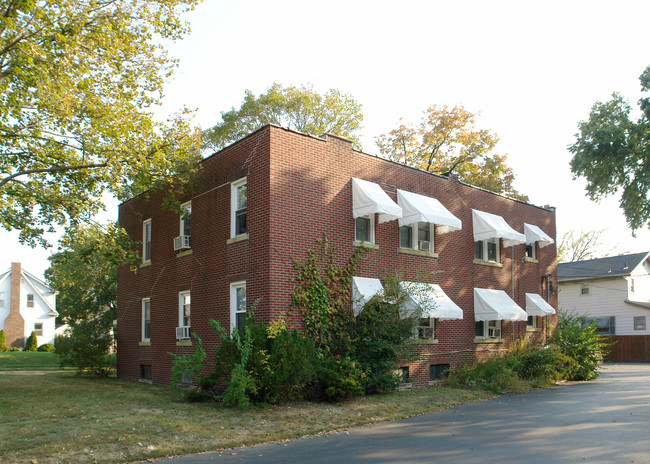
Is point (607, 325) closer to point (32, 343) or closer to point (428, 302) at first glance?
point (428, 302)

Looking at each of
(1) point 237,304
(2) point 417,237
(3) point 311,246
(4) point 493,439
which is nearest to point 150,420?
(1) point 237,304

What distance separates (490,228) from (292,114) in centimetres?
1983

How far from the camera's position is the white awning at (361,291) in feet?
49.7

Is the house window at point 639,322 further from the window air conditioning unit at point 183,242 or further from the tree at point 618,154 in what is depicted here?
the window air conditioning unit at point 183,242

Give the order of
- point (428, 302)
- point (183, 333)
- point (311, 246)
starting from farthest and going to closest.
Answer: point (183, 333) → point (428, 302) → point (311, 246)

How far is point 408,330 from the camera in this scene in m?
15.2

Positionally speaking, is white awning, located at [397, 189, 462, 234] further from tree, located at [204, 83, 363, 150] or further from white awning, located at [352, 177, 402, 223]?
tree, located at [204, 83, 363, 150]

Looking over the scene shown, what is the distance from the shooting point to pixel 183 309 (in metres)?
17.6

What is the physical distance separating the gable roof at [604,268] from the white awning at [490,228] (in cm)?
2010

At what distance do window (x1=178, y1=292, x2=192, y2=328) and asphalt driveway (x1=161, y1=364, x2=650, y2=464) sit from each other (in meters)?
8.20

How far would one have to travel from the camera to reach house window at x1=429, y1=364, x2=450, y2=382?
693 inches

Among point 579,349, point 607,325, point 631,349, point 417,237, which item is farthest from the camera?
Result: point 607,325

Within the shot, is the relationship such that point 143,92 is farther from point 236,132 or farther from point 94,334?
point 236,132

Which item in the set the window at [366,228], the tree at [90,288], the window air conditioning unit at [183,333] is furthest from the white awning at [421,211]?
the tree at [90,288]
